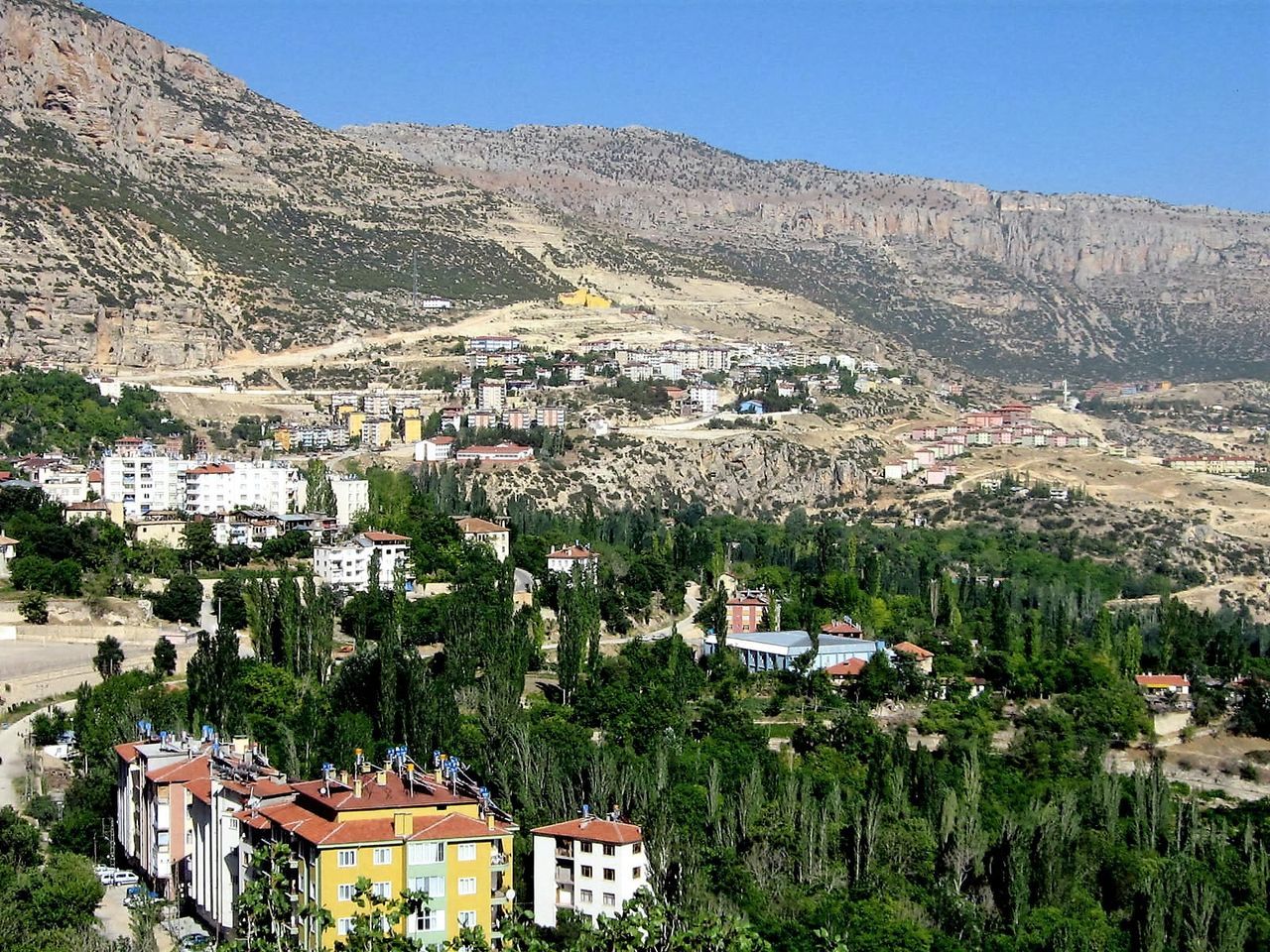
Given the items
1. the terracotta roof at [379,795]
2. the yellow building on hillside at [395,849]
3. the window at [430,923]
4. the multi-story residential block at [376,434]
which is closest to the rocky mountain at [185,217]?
the multi-story residential block at [376,434]

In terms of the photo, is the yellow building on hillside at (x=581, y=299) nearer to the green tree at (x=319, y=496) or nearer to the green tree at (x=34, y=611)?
the green tree at (x=319, y=496)

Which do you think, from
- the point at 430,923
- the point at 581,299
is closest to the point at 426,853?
the point at 430,923

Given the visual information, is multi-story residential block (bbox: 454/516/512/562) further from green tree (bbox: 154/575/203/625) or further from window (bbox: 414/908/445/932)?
window (bbox: 414/908/445/932)

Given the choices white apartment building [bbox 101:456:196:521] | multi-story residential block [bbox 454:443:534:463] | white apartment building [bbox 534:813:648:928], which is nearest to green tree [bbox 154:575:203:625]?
white apartment building [bbox 101:456:196:521]

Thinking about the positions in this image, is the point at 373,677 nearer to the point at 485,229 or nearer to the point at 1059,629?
the point at 1059,629

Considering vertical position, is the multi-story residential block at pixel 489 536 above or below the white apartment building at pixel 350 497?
below

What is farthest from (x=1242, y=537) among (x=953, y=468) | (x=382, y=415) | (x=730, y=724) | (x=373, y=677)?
(x=373, y=677)
